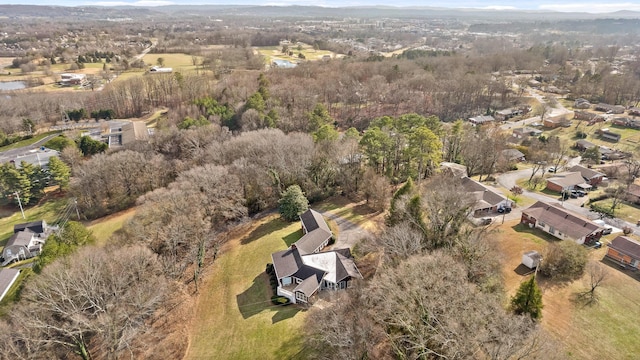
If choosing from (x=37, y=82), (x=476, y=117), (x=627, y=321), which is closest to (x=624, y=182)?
(x=627, y=321)

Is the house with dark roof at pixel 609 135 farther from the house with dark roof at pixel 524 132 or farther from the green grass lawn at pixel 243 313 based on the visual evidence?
the green grass lawn at pixel 243 313

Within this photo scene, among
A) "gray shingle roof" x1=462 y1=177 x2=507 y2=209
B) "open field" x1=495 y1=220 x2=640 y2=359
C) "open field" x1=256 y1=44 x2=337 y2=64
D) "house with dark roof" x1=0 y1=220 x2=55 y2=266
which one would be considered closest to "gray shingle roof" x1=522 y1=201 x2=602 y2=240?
"open field" x1=495 y1=220 x2=640 y2=359

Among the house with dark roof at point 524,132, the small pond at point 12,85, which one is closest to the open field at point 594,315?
the house with dark roof at point 524,132

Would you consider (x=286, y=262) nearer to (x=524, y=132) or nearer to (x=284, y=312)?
(x=284, y=312)

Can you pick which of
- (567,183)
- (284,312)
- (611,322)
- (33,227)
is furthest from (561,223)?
(33,227)

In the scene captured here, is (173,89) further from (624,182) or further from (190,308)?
(624,182)

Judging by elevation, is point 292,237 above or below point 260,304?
above
